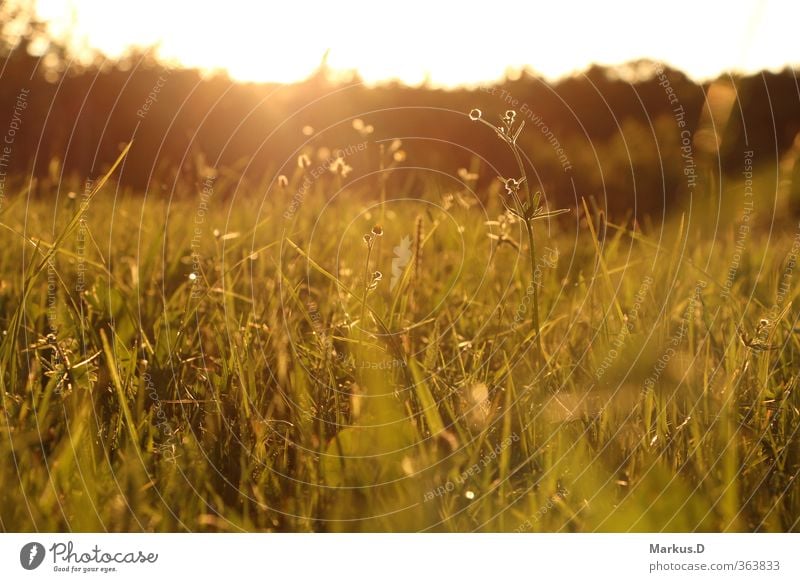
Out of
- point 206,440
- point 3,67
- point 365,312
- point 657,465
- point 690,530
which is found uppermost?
point 3,67

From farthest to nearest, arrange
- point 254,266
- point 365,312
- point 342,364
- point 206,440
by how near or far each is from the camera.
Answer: point 254,266
point 365,312
point 342,364
point 206,440

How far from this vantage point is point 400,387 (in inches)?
47.1

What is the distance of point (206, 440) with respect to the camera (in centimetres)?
113

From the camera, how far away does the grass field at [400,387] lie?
1079mm

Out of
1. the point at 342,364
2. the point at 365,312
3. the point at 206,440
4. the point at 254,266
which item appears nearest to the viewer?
the point at 206,440

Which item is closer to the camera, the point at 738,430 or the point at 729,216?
the point at 738,430

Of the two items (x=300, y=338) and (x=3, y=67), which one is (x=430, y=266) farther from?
(x=3, y=67)

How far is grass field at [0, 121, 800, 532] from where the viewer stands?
1.08m

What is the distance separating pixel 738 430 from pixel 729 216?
59cm
